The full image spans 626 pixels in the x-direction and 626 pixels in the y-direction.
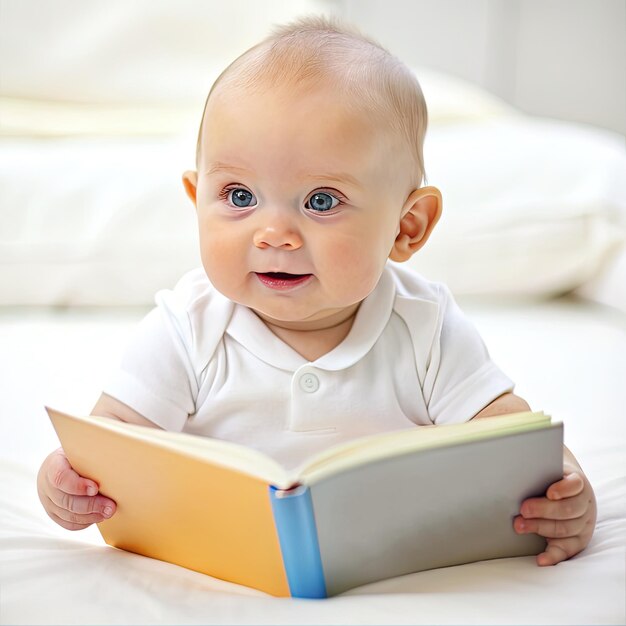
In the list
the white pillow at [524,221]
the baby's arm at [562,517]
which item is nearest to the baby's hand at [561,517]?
the baby's arm at [562,517]

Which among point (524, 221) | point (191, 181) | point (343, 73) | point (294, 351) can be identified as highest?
point (343, 73)

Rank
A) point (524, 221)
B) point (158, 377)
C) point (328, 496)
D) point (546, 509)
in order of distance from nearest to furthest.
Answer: point (328, 496), point (546, 509), point (158, 377), point (524, 221)

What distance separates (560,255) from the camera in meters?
1.72

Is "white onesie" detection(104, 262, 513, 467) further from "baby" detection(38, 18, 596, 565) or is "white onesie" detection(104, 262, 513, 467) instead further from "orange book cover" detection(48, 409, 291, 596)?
"orange book cover" detection(48, 409, 291, 596)

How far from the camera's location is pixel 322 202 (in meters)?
0.90

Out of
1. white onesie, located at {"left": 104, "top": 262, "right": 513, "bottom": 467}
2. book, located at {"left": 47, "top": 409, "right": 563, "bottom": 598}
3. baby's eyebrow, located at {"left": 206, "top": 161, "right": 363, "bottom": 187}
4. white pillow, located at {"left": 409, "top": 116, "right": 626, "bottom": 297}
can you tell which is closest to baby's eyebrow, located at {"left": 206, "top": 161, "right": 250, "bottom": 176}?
baby's eyebrow, located at {"left": 206, "top": 161, "right": 363, "bottom": 187}

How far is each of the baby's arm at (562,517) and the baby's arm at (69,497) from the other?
352 millimetres

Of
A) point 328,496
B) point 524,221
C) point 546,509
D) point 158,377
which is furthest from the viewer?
point 524,221

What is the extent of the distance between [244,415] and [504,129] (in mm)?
1102

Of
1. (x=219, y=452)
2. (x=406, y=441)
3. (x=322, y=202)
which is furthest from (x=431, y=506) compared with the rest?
(x=322, y=202)

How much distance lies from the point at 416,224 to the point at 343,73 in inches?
7.3

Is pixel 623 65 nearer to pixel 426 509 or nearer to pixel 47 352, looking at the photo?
pixel 47 352

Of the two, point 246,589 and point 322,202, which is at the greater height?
point 322,202

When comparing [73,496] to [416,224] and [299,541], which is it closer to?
[299,541]
